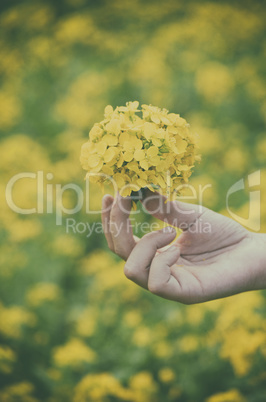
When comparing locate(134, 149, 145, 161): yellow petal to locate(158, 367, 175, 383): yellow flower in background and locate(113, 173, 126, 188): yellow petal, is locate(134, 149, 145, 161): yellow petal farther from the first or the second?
locate(158, 367, 175, 383): yellow flower in background

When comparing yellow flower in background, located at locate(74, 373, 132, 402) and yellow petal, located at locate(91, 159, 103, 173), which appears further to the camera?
yellow flower in background, located at locate(74, 373, 132, 402)

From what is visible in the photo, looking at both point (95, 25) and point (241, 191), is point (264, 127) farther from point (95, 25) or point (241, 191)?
point (95, 25)

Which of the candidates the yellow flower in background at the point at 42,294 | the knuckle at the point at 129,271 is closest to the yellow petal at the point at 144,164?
the knuckle at the point at 129,271

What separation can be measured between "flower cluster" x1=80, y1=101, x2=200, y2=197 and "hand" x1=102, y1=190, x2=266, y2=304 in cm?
15

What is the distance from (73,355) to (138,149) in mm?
1549

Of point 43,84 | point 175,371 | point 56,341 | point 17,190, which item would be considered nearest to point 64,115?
point 43,84

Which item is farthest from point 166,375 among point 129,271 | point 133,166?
point 133,166

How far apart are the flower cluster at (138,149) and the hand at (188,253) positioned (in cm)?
15

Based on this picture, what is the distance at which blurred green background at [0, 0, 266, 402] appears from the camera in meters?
2.21

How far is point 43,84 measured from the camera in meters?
3.83

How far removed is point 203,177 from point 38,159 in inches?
51.2

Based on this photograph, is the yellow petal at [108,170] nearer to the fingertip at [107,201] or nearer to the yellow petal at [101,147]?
the yellow petal at [101,147]

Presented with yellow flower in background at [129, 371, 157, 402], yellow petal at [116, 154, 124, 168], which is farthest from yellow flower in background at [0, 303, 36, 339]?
yellow petal at [116, 154, 124, 168]

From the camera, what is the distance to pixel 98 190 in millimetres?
3059
